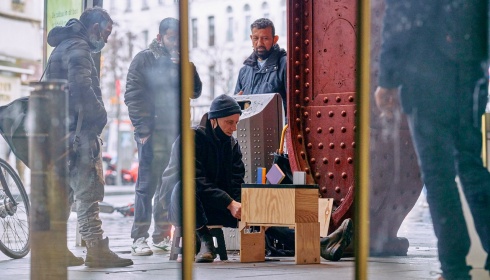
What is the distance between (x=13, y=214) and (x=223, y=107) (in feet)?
6.67

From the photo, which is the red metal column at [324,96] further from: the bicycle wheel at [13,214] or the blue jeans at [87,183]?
the bicycle wheel at [13,214]

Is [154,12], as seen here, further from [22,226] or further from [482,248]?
[482,248]

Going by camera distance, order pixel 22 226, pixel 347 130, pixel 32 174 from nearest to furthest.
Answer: pixel 32 174
pixel 22 226
pixel 347 130

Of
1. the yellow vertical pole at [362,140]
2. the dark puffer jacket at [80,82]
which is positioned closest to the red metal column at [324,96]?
the yellow vertical pole at [362,140]

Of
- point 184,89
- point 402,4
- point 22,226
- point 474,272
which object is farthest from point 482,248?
point 22,226

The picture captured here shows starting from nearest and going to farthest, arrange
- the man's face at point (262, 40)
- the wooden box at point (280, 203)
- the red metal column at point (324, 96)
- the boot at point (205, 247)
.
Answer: the wooden box at point (280, 203)
the boot at point (205, 247)
the red metal column at point (324, 96)
the man's face at point (262, 40)

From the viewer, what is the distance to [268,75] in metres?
7.73

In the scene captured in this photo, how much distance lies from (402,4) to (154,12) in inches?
42.2

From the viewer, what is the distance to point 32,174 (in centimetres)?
455

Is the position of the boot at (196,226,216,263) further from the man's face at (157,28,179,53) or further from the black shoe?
the man's face at (157,28,179,53)

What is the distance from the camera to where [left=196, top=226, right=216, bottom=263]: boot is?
666cm

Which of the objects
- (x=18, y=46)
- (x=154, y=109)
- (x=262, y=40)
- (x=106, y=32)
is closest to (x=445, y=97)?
(x=154, y=109)

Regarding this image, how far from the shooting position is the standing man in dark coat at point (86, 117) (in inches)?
193

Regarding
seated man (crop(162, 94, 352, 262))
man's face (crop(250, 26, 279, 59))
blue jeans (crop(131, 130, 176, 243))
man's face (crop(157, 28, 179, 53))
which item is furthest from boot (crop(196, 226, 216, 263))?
man's face (crop(157, 28, 179, 53))
